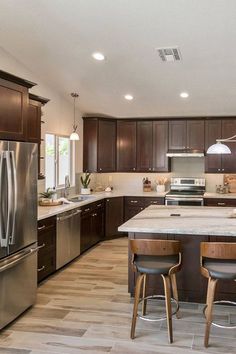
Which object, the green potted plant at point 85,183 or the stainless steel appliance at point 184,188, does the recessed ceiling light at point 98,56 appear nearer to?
the green potted plant at point 85,183

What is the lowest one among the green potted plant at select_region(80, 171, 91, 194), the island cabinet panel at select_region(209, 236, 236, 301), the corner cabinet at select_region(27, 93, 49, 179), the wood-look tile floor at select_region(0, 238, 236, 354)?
the wood-look tile floor at select_region(0, 238, 236, 354)

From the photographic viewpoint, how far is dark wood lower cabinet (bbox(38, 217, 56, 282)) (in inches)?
185

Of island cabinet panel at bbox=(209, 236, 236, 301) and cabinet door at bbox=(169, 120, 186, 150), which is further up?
cabinet door at bbox=(169, 120, 186, 150)

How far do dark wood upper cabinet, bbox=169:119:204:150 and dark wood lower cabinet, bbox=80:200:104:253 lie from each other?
1.98 m

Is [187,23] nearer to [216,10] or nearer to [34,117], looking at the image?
[216,10]

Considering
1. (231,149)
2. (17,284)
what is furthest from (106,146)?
(17,284)

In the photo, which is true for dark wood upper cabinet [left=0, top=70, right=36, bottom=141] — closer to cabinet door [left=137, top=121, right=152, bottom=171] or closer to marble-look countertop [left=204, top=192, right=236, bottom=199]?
cabinet door [left=137, top=121, right=152, bottom=171]

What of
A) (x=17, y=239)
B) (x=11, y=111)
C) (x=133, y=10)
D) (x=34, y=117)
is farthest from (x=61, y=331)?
(x=133, y=10)

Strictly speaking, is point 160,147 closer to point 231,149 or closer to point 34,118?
point 231,149

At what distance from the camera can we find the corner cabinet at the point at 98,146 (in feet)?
25.6

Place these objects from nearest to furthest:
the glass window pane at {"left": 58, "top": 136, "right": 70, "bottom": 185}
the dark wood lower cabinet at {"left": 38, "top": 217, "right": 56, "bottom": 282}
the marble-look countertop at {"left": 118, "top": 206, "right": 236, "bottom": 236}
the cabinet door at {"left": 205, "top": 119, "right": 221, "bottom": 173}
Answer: the marble-look countertop at {"left": 118, "top": 206, "right": 236, "bottom": 236} → the dark wood lower cabinet at {"left": 38, "top": 217, "right": 56, "bottom": 282} → the glass window pane at {"left": 58, "top": 136, "right": 70, "bottom": 185} → the cabinet door at {"left": 205, "top": 119, "right": 221, "bottom": 173}

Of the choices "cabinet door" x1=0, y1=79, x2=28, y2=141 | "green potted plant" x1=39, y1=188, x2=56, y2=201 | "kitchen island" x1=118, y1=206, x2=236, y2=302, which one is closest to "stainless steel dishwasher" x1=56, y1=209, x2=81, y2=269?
"green potted plant" x1=39, y1=188, x2=56, y2=201

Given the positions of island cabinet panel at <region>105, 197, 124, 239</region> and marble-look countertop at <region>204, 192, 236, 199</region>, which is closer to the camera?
marble-look countertop at <region>204, 192, 236, 199</region>

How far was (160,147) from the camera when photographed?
7859mm
